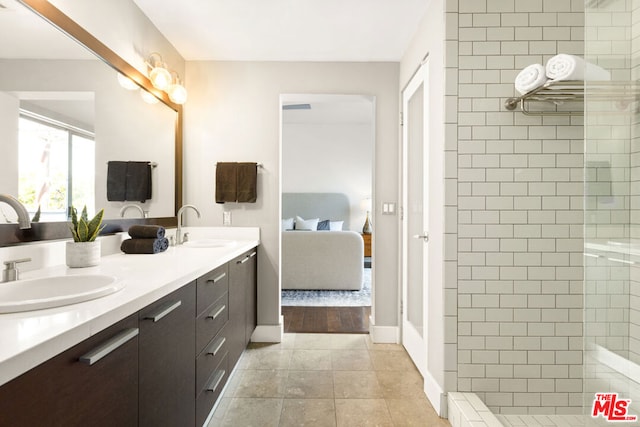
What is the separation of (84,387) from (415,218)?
2113 millimetres

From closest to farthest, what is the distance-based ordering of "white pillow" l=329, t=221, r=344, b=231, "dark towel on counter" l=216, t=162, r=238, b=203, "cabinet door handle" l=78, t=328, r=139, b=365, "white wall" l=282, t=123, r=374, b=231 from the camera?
"cabinet door handle" l=78, t=328, r=139, b=365 → "dark towel on counter" l=216, t=162, r=238, b=203 → "white pillow" l=329, t=221, r=344, b=231 → "white wall" l=282, t=123, r=374, b=231

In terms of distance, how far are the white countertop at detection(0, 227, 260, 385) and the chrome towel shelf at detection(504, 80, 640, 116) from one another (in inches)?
67.3

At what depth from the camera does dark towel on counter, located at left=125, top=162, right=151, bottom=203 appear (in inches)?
82.9

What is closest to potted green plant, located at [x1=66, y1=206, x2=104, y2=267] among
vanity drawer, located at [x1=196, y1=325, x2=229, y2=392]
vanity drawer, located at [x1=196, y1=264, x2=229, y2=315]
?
vanity drawer, located at [x1=196, y1=264, x2=229, y2=315]

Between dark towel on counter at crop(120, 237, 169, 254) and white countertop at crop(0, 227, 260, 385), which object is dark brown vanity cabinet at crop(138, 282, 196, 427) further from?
dark towel on counter at crop(120, 237, 169, 254)

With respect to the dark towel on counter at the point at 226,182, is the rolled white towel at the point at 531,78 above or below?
above

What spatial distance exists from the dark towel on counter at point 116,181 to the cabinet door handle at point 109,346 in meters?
1.21

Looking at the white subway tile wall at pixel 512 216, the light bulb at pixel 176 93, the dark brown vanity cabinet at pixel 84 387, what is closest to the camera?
the dark brown vanity cabinet at pixel 84 387

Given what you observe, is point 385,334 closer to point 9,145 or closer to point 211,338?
point 211,338

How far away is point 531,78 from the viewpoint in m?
1.58

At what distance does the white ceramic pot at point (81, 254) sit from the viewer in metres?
1.45

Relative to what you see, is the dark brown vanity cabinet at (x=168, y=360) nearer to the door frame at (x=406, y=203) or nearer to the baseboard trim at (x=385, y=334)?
the door frame at (x=406, y=203)

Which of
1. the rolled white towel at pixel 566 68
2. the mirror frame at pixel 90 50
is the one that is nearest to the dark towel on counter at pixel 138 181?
the mirror frame at pixel 90 50

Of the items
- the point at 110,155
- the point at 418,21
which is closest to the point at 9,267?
the point at 110,155
